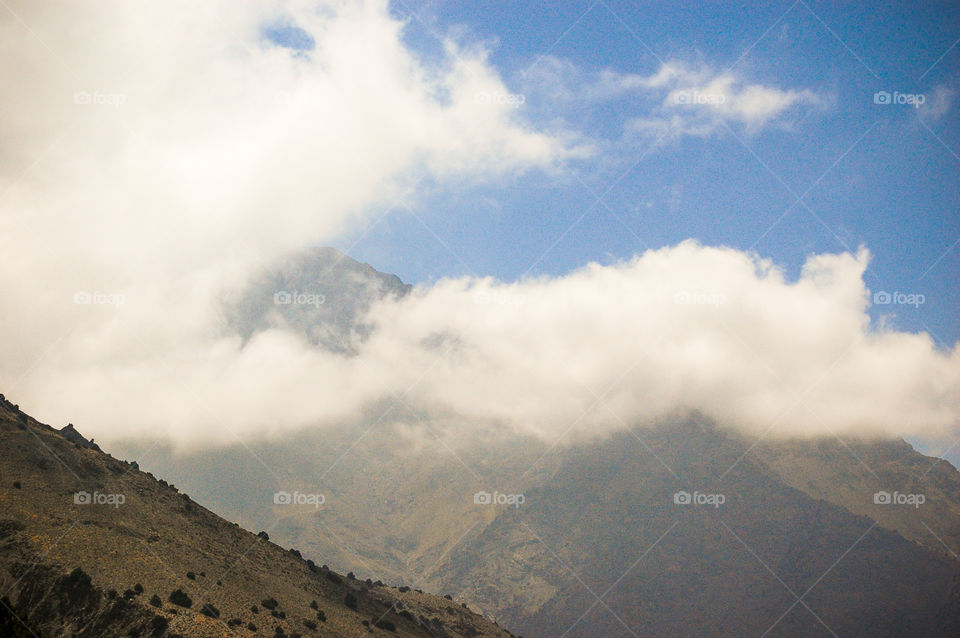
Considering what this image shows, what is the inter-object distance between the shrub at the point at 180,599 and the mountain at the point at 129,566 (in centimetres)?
14

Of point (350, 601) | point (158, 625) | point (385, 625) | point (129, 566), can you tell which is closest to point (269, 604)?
point (129, 566)

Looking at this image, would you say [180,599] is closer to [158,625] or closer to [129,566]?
[158,625]

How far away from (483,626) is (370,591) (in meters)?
29.1

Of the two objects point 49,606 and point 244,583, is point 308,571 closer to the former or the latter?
point 244,583

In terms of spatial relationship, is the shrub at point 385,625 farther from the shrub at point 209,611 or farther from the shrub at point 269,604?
the shrub at point 209,611

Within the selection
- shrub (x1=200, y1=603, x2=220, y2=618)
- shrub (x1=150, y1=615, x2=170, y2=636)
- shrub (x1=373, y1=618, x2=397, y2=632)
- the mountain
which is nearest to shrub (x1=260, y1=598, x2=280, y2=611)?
the mountain

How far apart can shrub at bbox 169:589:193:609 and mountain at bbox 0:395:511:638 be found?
0.47ft

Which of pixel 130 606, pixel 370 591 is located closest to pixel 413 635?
pixel 370 591

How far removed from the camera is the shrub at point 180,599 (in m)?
72.8

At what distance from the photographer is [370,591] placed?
136375 millimetres

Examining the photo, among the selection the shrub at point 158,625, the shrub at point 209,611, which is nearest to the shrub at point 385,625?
the shrub at point 209,611

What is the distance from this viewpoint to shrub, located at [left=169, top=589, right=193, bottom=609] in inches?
2867

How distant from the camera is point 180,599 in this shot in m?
73.3

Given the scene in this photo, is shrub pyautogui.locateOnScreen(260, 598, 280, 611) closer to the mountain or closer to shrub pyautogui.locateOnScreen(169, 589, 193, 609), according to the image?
the mountain
